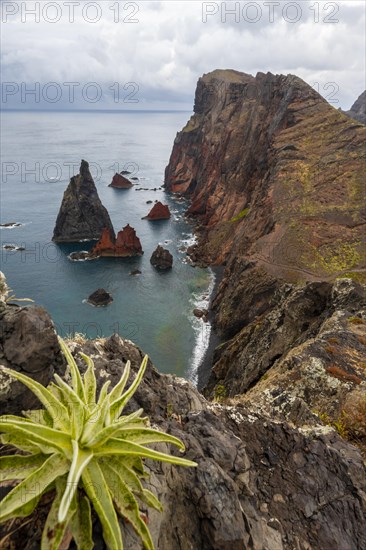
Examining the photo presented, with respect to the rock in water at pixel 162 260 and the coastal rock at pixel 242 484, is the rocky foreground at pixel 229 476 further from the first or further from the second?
the rock in water at pixel 162 260

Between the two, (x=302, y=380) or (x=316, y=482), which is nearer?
(x=316, y=482)

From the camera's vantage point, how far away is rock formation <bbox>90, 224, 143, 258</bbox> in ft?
254

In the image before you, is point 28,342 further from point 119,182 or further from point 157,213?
point 119,182

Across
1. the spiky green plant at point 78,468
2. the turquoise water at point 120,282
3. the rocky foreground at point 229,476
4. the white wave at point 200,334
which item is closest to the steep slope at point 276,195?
the white wave at point 200,334

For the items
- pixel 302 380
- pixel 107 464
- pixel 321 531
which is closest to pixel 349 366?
pixel 302 380

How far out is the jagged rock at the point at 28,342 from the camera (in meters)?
7.05

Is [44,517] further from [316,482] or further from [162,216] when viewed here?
[162,216]

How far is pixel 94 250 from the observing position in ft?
256

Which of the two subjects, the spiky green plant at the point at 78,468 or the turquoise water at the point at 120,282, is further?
the turquoise water at the point at 120,282

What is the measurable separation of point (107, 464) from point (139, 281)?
61.9 m

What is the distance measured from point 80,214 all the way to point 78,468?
87.9m

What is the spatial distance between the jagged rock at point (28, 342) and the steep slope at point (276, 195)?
119ft

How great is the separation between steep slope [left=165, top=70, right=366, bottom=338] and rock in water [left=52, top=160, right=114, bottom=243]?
25471 millimetres

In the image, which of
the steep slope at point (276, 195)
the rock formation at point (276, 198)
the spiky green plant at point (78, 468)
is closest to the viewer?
the spiky green plant at point (78, 468)
